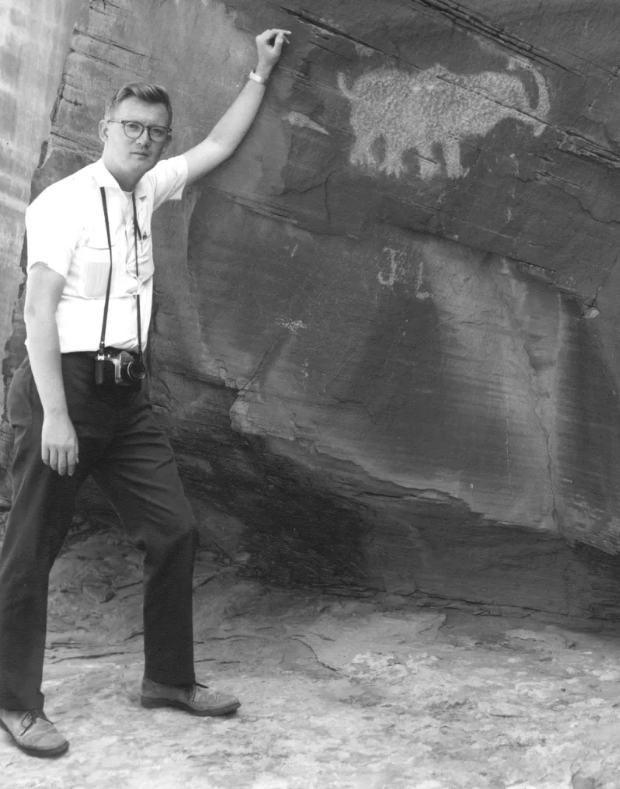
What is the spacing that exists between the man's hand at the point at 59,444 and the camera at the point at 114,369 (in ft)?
0.41

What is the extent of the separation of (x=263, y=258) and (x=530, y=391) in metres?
0.81

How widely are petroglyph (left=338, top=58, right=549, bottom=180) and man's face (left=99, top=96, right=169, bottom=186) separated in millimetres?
526

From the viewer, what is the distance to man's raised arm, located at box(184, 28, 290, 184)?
258 cm

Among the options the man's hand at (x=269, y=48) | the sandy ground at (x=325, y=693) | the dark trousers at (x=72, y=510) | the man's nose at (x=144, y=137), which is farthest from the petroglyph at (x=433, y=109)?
the sandy ground at (x=325, y=693)

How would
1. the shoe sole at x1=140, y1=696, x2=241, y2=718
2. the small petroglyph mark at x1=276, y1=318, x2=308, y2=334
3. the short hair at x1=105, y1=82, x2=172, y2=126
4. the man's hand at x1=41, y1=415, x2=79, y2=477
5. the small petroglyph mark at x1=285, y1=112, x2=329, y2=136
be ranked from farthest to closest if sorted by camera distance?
the small petroglyph mark at x1=276, y1=318, x2=308, y2=334 < the small petroglyph mark at x1=285, y1=112, x2=329, y2=136 < the shoe sole at x1=140, y1=696, x2=241, y2=718 < the short hair at x1=105, y1=82, x2=172, y2=126 < the man's hand at x1=41, y1=415, x2=79, y2=477

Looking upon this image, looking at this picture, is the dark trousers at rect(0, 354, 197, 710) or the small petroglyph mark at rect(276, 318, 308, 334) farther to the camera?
the small petroglyph mark at rect(276, 318, 308, 334)

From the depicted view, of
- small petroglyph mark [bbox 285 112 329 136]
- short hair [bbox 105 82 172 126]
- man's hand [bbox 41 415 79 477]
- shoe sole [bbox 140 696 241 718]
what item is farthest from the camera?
small petroglyph mark [bbox 285 112 329 136]

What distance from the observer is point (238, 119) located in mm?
2639

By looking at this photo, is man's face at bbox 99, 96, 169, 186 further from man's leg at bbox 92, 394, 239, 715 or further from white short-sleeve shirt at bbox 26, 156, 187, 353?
man's leg at bbox 92, 394, 239, 715

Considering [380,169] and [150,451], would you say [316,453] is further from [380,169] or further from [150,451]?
[380,169]

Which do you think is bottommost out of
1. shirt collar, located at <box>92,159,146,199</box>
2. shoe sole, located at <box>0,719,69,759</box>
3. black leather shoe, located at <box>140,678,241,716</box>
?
shoe sole, located at <box>0,719,69,759</box>

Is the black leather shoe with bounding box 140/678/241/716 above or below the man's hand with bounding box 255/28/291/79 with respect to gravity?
below

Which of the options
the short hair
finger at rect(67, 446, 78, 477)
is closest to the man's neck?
the short hair

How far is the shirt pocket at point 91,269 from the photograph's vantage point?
7.63ft
